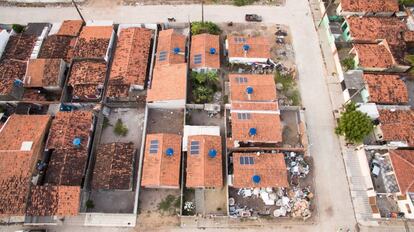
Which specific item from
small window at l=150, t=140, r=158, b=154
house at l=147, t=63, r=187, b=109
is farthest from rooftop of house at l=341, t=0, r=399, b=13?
small window at l=150, t=140, r=158, b=154

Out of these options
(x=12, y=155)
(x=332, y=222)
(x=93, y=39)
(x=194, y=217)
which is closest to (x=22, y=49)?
(x=93, y=39)

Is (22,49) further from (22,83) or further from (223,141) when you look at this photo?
(223,141)

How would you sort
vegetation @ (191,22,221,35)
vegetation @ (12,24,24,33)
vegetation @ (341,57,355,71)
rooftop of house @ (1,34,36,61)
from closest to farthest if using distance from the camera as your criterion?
rooftop of house @ (1,34,36,61), vegetation @ (341,57,355,71), vegetation @ (191,22,221,35), vegetation @ (12,24,24,33)

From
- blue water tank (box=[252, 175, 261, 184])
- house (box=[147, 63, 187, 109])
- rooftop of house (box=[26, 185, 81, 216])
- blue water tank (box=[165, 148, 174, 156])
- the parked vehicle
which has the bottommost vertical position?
rooftop of house (box=[26, 185, 81, 216])

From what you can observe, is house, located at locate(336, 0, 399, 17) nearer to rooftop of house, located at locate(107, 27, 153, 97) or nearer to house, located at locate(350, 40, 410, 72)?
house, located at locate(350, 40, 410, 72)

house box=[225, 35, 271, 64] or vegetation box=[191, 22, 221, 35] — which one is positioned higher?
vegetation box=[191, 22, 221, 35]

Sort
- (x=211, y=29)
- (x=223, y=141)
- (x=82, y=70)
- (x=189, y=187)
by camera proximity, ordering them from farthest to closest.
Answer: (x=211, y=29)
(x=82, y=70)
(x=223, y=141)
(x=189, y=187)

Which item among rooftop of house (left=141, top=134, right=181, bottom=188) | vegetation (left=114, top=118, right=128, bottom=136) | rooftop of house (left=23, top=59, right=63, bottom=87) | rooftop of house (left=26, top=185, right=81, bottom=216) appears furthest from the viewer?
rooftop of house (left=23, top=59, right=63, bottom=87)
